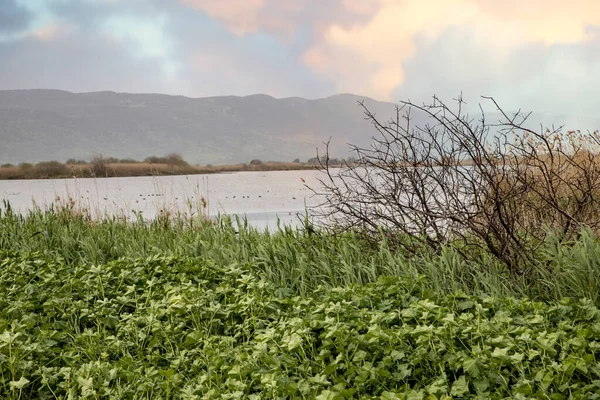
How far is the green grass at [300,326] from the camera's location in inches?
125

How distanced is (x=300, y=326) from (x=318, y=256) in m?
2.28

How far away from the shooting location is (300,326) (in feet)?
12.2

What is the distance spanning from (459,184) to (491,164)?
1.43 ft

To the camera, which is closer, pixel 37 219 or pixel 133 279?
pixel 133 279

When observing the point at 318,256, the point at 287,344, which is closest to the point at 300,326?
the point at 287,344

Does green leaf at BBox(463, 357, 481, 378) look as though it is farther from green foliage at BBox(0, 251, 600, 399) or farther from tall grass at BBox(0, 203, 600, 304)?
tall grass at BBox(0, 203, 600, 304)

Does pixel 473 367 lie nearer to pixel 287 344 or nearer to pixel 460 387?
pixel 460 387

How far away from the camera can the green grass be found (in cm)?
318

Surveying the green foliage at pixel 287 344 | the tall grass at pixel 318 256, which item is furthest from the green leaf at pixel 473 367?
the tall grass at pixel 318 256

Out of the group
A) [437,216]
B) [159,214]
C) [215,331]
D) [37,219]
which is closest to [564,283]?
[437,216]

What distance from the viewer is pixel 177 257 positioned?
5.91 m

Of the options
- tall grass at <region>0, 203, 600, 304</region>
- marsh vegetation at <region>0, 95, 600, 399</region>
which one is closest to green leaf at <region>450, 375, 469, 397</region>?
marsh vegetation at <region>0, 95, 600, 399</region>

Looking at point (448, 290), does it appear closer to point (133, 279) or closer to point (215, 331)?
point (215, 331)

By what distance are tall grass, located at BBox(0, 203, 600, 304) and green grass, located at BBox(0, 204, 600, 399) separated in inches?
1.0
